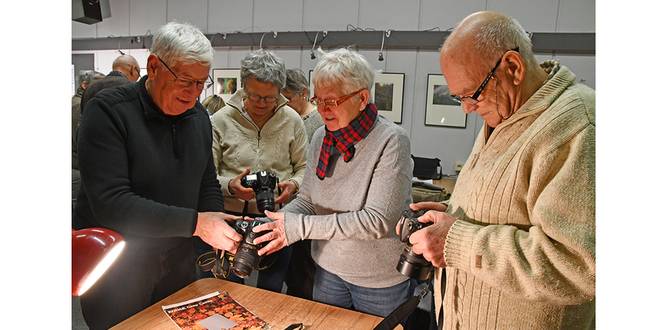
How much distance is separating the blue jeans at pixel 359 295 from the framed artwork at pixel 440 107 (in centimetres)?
320

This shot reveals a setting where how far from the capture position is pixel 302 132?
7.63 ft

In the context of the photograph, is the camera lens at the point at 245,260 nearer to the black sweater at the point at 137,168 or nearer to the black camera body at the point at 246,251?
the black camera body at the point at 246,251

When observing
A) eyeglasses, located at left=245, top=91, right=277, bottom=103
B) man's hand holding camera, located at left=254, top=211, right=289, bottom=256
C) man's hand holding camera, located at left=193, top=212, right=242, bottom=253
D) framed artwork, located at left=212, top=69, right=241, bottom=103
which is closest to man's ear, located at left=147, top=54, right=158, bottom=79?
man's hand holding camera, located at left=193, top=212, right=242, bottom=253

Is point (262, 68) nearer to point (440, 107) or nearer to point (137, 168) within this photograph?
point (137, 168)

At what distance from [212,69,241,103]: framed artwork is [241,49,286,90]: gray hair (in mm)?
3427

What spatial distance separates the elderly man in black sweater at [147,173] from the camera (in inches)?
51.1

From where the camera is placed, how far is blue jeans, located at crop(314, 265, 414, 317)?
1549 mm

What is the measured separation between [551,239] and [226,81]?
5036 mm

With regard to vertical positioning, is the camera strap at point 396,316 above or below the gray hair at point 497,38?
below

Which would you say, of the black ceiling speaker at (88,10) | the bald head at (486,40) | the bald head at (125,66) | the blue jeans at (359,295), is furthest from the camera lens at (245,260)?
the bald head at (125,66)

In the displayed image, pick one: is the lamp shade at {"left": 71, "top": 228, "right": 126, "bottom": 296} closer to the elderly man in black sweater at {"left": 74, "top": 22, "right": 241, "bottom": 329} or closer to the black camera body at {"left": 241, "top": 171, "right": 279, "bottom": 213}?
the elderly man in black sweater at {"left": 74, "top": 22, "right": 241, "bottom": 329}

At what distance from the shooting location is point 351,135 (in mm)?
1552
